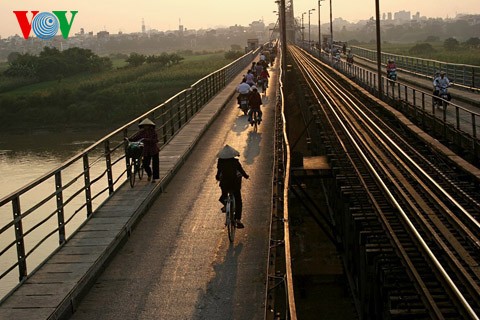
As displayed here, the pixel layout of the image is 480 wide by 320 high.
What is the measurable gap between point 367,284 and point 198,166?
882 cm

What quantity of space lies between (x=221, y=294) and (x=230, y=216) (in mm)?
2679

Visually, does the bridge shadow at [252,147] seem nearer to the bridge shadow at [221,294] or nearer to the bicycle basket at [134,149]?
the bicycle basket at [134,149]

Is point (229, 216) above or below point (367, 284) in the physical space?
above

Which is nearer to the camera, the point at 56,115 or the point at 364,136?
the point at 364,136

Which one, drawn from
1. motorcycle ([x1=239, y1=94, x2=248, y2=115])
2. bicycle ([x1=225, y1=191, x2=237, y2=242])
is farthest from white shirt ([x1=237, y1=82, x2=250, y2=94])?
bicycle ([x1=225, y1=191, x2=237, y2=242])

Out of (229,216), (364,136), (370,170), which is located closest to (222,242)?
(229,216)

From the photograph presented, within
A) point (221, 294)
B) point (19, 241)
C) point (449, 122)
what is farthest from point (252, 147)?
point (19, 241)

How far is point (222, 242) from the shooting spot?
42.2 feet

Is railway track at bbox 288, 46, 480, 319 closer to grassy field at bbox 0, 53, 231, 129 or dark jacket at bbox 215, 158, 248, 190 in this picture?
dark jacket at bbox 215, 158, 248, 190

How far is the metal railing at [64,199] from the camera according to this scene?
11695 millimetres

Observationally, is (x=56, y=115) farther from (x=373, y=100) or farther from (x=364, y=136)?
(x=364, y=136)

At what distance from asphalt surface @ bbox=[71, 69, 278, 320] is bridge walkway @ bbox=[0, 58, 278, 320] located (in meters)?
0.01

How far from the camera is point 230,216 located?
12.9 m

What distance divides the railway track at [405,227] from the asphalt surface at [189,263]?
1.68 meters
